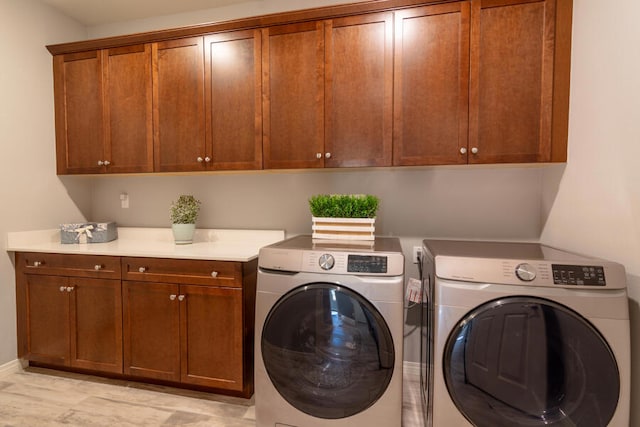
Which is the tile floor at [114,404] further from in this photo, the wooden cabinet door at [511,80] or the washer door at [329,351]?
the wooden cabinet door at [511,80]

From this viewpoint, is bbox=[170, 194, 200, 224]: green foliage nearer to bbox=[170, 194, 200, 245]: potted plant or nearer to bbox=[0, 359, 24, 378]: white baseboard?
bbox=[170, 194, 200, 245]: potted plant

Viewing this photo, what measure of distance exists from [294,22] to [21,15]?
1.98 m

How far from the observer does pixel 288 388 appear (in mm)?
1418

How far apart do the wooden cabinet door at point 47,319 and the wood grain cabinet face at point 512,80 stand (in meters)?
2.75

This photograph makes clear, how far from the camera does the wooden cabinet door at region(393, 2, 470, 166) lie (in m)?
1.60

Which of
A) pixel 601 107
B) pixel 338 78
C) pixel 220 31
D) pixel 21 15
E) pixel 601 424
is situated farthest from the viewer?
pixel 21 15

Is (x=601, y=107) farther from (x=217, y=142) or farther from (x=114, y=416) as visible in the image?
(x=114, y=416)

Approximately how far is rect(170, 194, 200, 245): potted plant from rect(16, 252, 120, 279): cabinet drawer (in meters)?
0.40

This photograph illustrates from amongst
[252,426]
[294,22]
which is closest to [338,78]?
[294,22]

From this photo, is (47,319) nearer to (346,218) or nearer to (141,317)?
(141,317)

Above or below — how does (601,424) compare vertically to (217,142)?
below

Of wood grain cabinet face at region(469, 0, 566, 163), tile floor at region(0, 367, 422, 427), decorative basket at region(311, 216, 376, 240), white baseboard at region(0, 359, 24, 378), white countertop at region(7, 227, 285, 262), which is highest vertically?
wood grain cabinet face at region(469, 0, 566, 163)

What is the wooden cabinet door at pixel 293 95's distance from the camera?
5.84 ft

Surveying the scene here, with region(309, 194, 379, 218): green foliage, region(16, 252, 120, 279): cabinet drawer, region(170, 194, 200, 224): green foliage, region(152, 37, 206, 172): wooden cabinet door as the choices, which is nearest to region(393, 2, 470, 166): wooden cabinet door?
region(309, 194, 379, 218): green foliage
